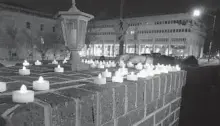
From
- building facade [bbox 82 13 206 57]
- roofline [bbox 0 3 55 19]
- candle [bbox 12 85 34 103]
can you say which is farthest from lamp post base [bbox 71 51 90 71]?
building facade [bbox 82 13 206 57]

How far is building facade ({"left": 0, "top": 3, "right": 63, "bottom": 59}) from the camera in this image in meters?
25.4

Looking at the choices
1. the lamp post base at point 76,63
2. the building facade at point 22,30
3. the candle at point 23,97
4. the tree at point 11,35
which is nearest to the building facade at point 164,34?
the building facade at point 22,30

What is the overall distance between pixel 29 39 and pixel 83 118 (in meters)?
29.9

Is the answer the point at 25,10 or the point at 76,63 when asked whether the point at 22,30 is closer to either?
the point at 25,10

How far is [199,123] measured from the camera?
14.5ft

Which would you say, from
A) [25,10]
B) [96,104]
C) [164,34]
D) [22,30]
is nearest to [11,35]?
[22,30]

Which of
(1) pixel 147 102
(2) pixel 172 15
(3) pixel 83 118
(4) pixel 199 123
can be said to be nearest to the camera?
(3) pixel 83 118

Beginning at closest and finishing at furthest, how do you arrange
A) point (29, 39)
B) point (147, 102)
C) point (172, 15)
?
point (147, 102), point (29, 39), point (172, 15)

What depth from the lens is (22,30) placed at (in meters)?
27.8

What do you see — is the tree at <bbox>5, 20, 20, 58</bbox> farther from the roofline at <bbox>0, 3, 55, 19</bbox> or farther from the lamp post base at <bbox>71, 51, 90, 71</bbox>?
the lamp post base at <bbox>71, 51, 90, 71</bbox>

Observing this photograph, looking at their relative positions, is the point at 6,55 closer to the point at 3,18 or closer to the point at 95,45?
the point at 3,18

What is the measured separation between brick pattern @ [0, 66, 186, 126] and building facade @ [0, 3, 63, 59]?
27242mm

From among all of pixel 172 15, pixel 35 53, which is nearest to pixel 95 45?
pixel 172 15

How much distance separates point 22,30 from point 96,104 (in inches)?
1178
